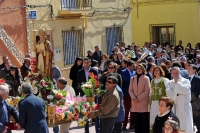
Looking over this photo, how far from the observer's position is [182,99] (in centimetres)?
1118

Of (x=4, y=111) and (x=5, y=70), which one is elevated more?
(x=5, y=70)

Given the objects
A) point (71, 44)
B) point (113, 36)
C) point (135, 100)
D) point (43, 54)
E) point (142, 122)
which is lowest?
point (142, 122)

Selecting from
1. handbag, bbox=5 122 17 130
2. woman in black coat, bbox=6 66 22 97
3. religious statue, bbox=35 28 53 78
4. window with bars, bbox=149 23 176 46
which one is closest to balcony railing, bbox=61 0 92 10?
woman in black coat, bbox=6 66 22 97

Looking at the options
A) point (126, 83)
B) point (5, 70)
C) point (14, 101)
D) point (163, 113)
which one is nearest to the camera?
point (163, 113)

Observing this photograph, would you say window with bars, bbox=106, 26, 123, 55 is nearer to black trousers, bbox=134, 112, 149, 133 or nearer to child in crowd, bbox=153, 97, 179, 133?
black trousers, bbox=134, 112, 149, 133

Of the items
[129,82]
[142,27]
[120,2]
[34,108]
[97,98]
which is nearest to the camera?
[34,108]

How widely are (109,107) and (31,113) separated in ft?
6.39

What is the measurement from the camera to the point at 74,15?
2053cm

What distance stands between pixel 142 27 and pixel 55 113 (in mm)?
21986

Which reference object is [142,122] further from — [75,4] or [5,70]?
[75,4]

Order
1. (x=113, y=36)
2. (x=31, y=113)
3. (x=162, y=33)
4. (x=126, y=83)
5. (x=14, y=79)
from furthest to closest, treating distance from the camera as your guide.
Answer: (x=162, y=33) → (x=113, y=36) → (x=14, y=79) → (x=126, y=83) → (x=31, y=113)

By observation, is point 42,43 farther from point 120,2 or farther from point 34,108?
point 120,2

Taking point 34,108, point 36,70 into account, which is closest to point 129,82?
point 36,70

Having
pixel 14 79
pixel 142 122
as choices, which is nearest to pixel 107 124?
pixel 142 122
